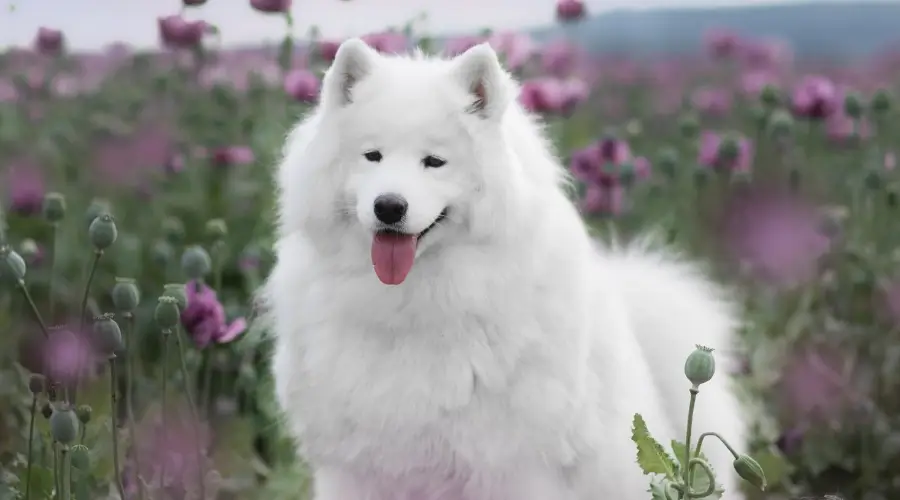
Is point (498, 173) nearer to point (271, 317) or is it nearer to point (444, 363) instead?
point (444, 363)

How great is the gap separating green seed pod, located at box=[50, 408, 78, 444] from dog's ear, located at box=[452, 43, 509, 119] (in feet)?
2.80

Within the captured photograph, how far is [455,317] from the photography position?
1.90m

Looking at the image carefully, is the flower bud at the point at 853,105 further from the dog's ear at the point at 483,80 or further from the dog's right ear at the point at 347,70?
the dog's right ear at the point at 347,70

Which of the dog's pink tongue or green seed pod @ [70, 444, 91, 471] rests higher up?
the dog's pink tongue

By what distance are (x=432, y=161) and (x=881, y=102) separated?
89.0 inches

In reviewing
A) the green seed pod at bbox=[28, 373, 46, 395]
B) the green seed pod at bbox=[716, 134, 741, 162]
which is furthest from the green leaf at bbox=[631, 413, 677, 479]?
the green seed pod at bbox=[716, 134, 741, 162]

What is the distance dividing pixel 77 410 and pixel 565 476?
37.8 inches

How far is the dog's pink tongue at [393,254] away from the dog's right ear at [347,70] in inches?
10.6

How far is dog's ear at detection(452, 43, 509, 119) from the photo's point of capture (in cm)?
178

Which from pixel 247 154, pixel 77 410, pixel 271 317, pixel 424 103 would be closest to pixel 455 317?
pixel 424 103

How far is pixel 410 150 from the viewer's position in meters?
1.75

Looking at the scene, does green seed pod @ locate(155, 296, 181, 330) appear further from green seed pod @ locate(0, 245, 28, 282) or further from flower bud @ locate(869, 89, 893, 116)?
flower bud @ locate(869, 89, 893, 116)

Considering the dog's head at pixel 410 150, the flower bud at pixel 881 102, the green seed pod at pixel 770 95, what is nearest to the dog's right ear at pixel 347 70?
the dog's head at pixel 410 150

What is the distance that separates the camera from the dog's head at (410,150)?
1745 mm
